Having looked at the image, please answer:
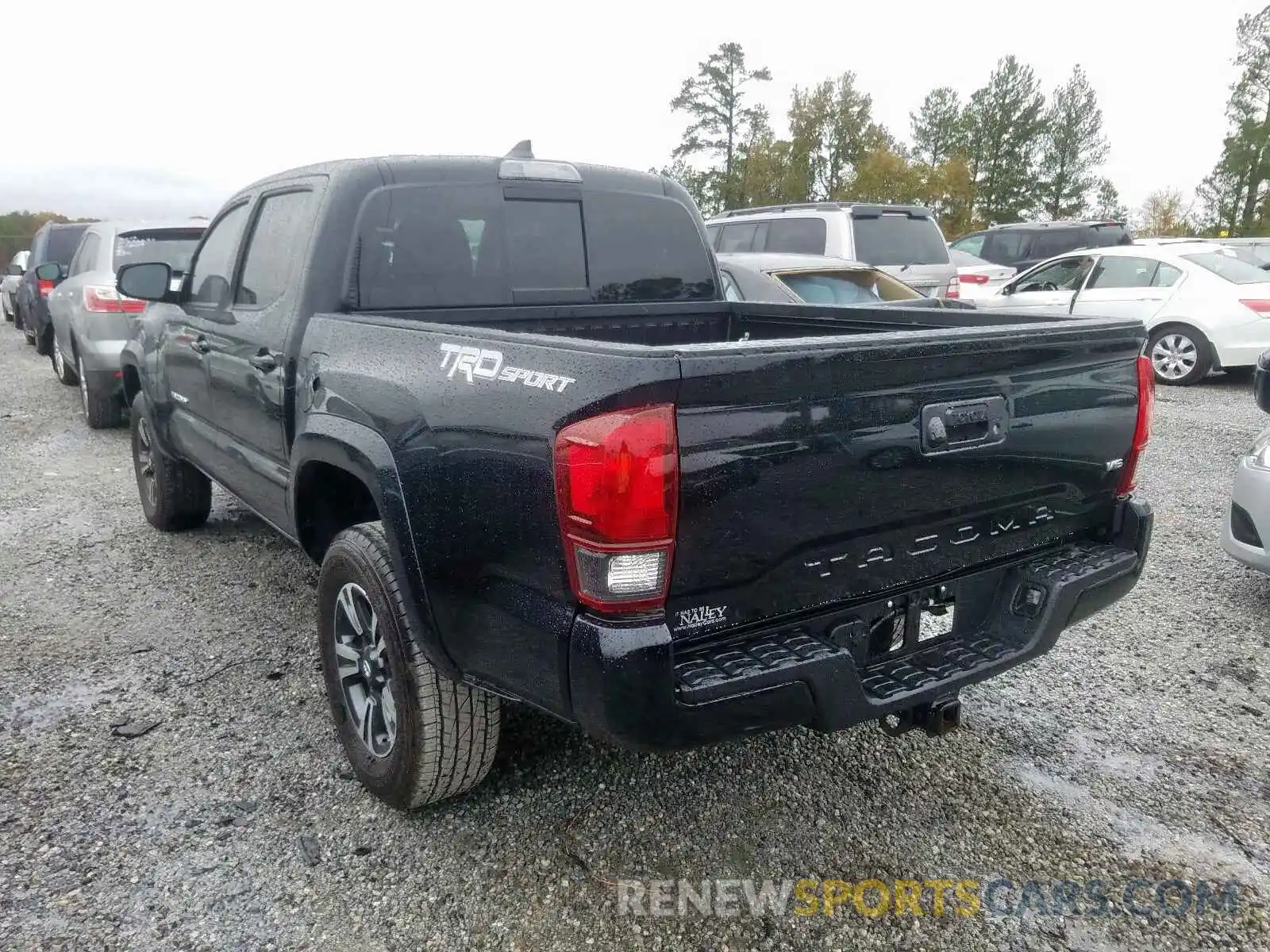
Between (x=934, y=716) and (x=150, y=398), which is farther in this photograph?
(x=150, y=398)

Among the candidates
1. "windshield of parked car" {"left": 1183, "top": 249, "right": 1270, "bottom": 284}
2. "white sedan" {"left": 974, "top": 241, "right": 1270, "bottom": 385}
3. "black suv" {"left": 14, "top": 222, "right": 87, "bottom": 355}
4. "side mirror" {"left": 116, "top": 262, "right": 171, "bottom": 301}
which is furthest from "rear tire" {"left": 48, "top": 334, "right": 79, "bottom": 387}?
→ "windshield of parked car" {"left": 1183, "top": 249, "right": 1270, "bottom": 284}

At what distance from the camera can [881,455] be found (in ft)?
7.47

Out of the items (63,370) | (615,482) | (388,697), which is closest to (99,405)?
(63,370)

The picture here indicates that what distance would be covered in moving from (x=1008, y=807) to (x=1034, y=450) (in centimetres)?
114

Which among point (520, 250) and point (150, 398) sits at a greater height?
point (520, 250)

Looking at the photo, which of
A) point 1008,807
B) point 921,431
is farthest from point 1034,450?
point 1008,807

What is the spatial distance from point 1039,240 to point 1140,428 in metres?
16.3

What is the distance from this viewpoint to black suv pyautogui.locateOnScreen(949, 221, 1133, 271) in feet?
55.4

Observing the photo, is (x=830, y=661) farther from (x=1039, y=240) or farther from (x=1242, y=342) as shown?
(x=1039, y=240)

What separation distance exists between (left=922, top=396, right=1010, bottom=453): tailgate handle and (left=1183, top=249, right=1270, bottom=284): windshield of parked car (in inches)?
393

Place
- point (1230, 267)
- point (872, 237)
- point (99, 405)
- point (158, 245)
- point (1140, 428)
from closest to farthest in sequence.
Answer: point (1140, 428)
point (158, 245)
point (99, 405)
point (1230, 267)
point (872, 237)

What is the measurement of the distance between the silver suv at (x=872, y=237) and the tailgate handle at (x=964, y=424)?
8.38 m

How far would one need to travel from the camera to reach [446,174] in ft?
11.4

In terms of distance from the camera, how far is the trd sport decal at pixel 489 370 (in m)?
2.10
